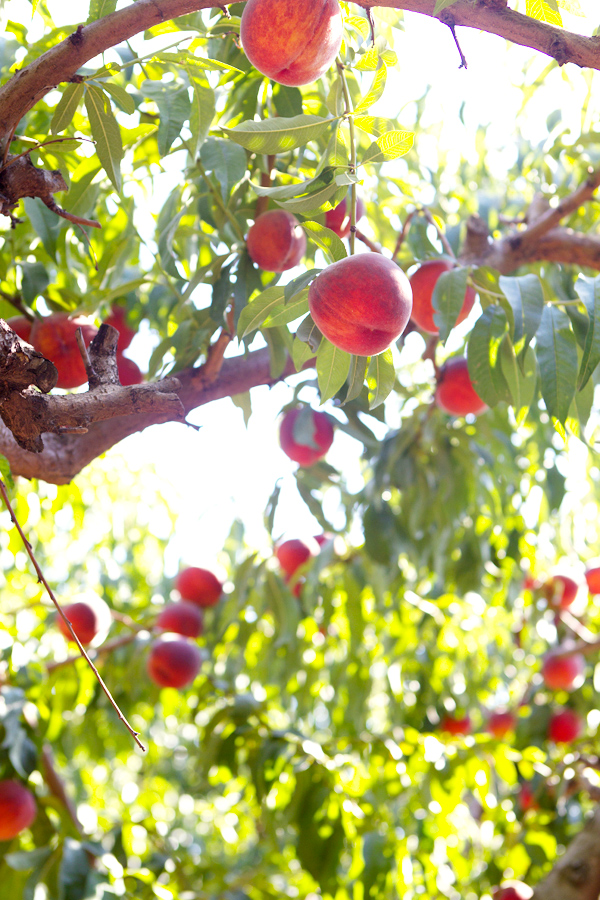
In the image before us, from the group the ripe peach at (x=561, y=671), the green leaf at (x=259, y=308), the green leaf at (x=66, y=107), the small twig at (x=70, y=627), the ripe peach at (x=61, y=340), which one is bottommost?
the ripe peach at (x=561, y=671)

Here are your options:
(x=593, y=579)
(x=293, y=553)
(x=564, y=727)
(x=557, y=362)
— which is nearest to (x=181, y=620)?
(x=293, y=553)

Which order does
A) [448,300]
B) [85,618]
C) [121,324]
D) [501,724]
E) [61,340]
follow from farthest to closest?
[501,724]
[85,618]
[121,324]
[61,340]
[448,300]

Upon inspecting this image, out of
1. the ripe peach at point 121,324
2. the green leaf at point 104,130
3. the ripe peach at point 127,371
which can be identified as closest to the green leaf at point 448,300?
the green leaf at point 104,130

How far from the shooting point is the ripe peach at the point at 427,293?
1.62 meters

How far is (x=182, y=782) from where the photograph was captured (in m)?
4.45

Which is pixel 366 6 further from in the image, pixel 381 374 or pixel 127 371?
pixel 127 371

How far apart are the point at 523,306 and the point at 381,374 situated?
29cm

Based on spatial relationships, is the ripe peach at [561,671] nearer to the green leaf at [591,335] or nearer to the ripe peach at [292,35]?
the green leaf at [591,335]

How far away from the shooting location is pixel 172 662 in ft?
9.04

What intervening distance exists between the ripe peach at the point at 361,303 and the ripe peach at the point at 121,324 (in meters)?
1.11

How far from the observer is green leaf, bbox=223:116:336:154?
103cm

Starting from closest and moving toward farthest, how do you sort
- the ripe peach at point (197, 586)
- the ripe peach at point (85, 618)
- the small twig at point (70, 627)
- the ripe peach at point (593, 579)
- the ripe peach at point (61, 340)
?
the small twig at point (70, 627), the ripe peach at point (61, 340), the ripe peach at point (85, 618), the ripe peach at point (197, 586), the ripe peach at point (593, 579)

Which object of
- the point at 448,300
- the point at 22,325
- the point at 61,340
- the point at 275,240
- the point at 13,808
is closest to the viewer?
the point at 448,300

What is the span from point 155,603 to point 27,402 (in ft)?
8.58
